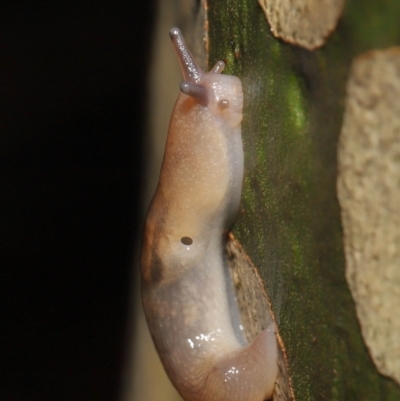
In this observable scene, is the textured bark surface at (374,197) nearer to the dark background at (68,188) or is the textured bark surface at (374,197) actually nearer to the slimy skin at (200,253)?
the slimy skin at (200,253)

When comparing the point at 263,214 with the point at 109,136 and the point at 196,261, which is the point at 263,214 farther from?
the point at 109,136

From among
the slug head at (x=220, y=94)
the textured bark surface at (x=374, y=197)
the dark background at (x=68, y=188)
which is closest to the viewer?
the textured bark surface at (x=374, y=197)

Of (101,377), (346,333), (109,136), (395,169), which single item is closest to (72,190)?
(109,136)

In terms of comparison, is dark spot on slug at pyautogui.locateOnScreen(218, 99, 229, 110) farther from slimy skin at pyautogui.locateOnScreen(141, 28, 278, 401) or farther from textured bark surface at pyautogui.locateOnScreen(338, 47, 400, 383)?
textured bark surface at pyautogui.locateOnScreen(338, 47, 400, 383)

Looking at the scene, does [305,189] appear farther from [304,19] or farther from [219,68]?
[219,68]

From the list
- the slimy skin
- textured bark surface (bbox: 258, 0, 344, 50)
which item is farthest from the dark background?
textured bark surface (bbox: 258, 0, 344, 50)

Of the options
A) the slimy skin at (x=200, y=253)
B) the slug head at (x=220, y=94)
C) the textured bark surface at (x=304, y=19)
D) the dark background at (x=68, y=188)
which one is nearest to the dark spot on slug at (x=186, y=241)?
the slimy skin at (x=200, y=253)
